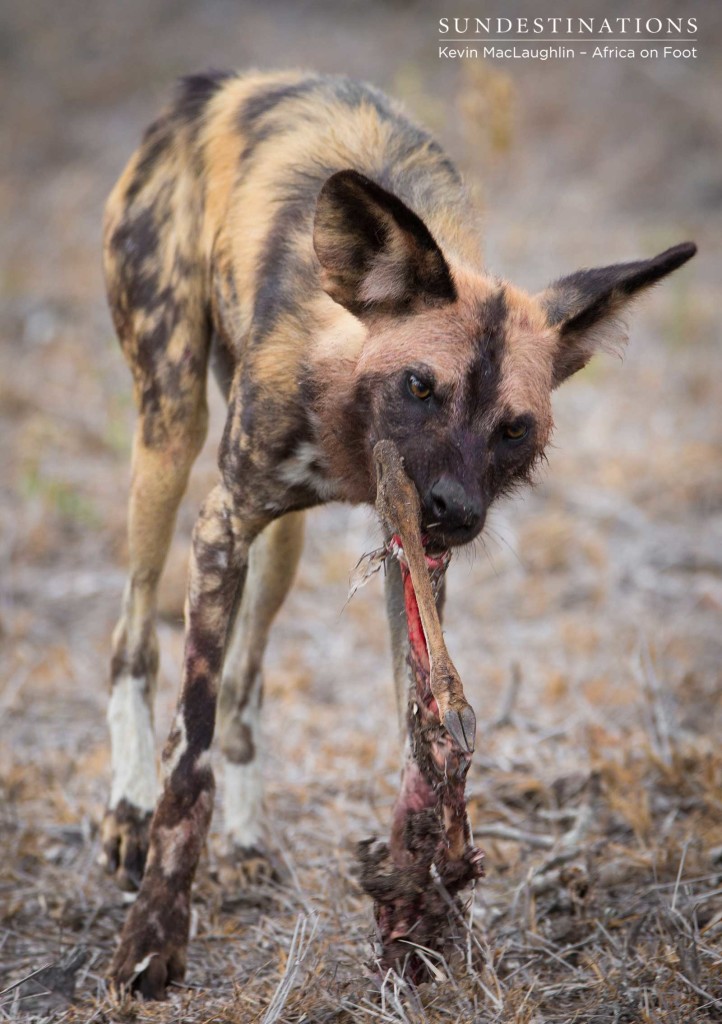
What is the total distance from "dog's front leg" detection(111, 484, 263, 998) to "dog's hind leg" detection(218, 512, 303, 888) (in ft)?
1.71

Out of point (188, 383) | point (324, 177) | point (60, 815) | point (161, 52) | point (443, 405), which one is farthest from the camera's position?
point (161, 52)

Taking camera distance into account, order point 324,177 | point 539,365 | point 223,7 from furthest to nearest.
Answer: point 223,7 < point 324,177 < point 539,365

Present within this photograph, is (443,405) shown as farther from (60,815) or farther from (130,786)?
(60,815)

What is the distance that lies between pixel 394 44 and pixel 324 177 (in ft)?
40.2

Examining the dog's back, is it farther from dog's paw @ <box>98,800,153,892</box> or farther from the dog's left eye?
dog's paw @ <box>98,800,153,892</box>

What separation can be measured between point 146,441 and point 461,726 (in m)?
1.99

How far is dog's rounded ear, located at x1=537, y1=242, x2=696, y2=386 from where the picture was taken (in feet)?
10.8

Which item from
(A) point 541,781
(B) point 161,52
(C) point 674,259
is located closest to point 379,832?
(A) point 541,781

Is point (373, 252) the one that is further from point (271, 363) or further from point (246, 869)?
point (246, 869)

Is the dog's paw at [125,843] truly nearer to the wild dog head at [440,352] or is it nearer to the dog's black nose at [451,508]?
the wild dog head at [440,352]

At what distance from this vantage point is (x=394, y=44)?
1509cm

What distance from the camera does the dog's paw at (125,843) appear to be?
153 inches

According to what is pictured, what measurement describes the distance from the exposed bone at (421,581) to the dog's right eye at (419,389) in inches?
5.4

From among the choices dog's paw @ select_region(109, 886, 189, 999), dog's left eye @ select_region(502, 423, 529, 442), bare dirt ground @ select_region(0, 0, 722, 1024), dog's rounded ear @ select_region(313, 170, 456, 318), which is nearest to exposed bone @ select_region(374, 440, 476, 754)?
dog's left eye @ select_region(502, 423, 529, 442)
